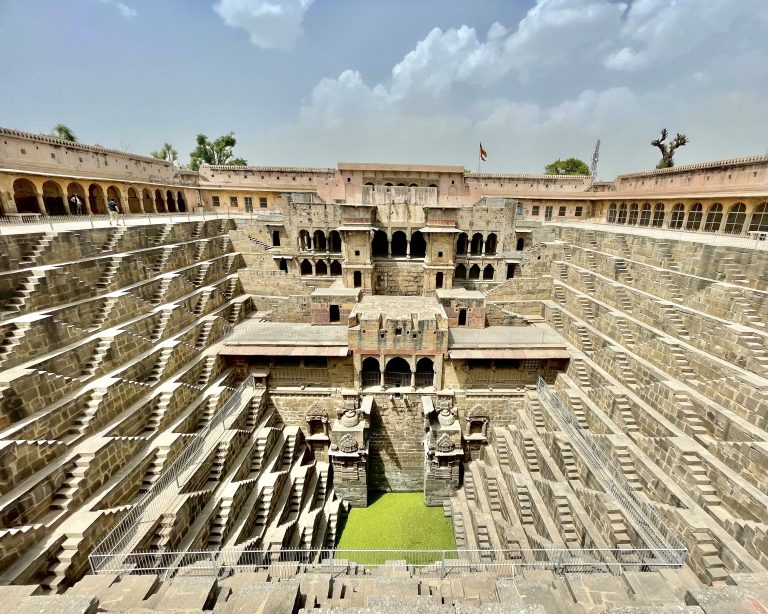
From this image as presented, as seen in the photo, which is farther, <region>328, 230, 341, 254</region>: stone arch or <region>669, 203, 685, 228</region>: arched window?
<region>669, 203, 685, 228</region>: arched window

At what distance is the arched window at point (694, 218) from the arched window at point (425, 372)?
2327cm

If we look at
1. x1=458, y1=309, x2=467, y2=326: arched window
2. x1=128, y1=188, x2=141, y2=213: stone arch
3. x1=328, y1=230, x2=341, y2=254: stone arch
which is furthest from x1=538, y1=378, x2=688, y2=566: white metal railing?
x1=128, y1=188, x2=141, y2=213: stone arch

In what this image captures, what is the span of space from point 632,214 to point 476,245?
55.5 feet

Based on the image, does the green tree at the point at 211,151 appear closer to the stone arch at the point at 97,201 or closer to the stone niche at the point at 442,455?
the stone arch at the point at 97,201

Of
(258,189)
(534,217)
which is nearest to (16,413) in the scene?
(258,189)

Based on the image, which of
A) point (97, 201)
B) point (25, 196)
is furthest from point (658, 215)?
point (25, 196)

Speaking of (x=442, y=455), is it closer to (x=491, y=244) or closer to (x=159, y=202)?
(x=491, y=244)

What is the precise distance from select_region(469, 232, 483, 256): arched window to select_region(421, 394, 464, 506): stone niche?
12.8 metres

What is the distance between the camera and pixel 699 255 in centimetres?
1402

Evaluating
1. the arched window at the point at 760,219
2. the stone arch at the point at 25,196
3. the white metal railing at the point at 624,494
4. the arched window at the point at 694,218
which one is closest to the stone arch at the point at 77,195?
the stone arch at the point at 25,196

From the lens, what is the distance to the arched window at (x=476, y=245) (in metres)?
24.8

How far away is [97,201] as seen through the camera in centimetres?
2800

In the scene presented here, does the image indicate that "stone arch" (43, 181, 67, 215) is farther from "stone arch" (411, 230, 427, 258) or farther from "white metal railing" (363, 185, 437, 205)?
"stone arch" (411, 230, 427, 258)

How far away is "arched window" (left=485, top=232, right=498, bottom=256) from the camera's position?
2428 cm
